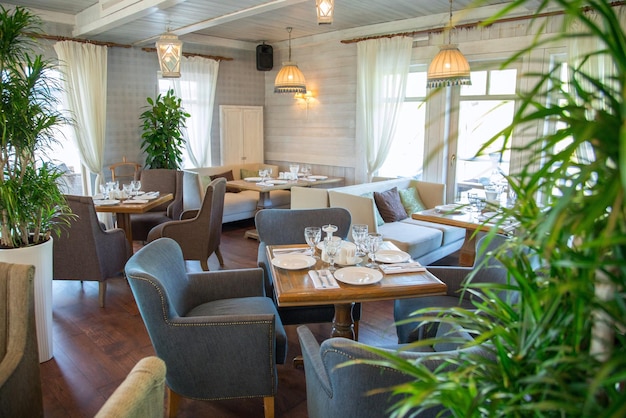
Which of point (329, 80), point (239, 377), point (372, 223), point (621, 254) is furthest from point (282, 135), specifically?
point (621, 254)

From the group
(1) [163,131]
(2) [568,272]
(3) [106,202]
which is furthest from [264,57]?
(2) [568,272]

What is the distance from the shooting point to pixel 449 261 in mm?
5098

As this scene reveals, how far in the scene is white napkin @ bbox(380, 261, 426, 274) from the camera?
2.52m

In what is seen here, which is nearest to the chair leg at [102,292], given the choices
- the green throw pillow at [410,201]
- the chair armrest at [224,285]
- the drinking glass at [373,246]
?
the chair armrest at [224,285]

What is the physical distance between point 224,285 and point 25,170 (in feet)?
4.55

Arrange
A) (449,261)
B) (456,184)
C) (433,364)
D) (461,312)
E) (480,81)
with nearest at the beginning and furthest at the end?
(461,312) → (433,364) → (449,261) → (480,81) → (456,184)

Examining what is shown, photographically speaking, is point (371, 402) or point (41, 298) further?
point (41, 298)

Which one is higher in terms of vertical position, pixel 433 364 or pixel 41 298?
pixel 433 364

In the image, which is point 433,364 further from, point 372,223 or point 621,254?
point 372,223

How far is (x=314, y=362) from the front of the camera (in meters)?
1.75

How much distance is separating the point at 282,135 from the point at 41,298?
5.52 metres

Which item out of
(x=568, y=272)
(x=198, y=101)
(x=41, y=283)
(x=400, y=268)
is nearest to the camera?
(x=568, y=272)

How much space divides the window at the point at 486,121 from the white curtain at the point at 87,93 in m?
4.65

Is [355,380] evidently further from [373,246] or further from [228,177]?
[228,177]
